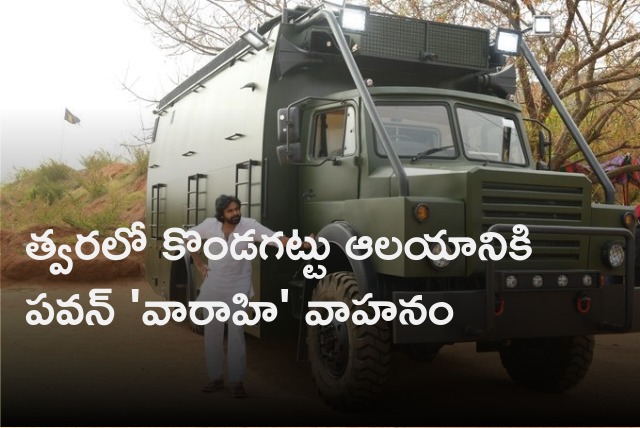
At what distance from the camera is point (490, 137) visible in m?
7.33

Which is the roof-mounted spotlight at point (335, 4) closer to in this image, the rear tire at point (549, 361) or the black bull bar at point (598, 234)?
the black bull bar at point (598, 234)

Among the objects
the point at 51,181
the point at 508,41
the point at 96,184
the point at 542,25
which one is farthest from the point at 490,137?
the point at 51,181

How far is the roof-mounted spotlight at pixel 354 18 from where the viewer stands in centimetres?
699

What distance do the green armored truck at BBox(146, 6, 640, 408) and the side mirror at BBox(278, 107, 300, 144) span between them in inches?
0.5

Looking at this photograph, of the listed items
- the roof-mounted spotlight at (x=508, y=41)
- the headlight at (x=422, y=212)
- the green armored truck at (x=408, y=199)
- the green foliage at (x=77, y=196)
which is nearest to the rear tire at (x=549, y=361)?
the green armored truck at (x=408, y=199)

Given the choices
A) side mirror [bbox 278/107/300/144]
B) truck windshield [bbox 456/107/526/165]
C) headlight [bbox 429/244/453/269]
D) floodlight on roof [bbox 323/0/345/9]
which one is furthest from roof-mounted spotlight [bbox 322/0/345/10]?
headlight [bbox 429/244/453/269]

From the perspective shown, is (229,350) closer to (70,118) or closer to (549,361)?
(549,361)

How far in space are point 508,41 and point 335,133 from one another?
2216mm

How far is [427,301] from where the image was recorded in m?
5.46

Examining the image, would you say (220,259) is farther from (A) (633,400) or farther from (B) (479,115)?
(A) (633,400)

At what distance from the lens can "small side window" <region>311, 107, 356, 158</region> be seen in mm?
6962

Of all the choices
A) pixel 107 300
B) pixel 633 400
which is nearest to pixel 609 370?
pixel 633 400

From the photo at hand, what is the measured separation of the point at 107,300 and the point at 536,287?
423 inches

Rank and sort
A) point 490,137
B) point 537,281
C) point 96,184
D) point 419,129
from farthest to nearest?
point 96,184
point 490,137
point 419,129
point 537,281
